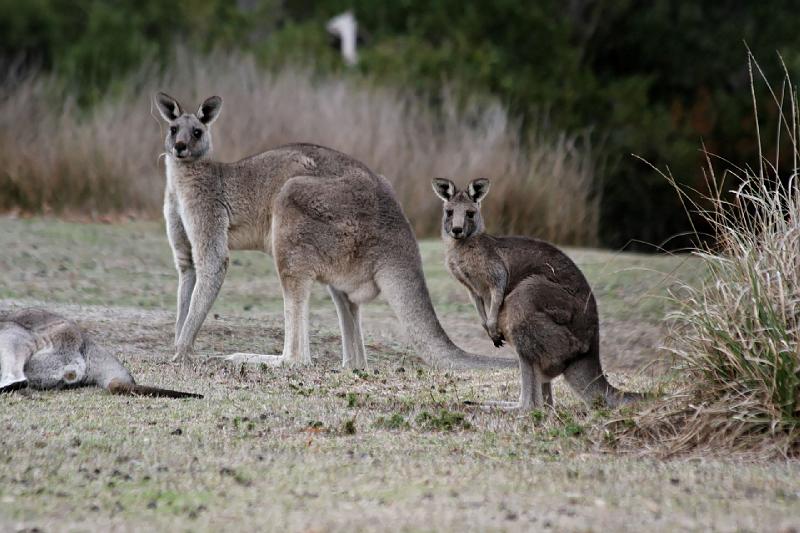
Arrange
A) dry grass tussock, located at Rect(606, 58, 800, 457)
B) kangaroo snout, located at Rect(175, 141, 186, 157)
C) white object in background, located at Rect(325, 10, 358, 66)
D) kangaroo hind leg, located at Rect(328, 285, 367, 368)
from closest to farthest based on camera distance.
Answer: dry grass tussock, located at Rect(606, 58, 800, 457)
kangaroo hind leg, located at Rect(328, 285, 367, 368)
kangaroo snout, located at Rect(175, 141, 186, 157)
white object in background, located at Rect(325, 10, 358, 66)

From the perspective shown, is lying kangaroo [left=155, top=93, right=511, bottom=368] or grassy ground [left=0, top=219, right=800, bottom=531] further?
lying kangaroo [left=155, top=93, right=511, bottom=368]

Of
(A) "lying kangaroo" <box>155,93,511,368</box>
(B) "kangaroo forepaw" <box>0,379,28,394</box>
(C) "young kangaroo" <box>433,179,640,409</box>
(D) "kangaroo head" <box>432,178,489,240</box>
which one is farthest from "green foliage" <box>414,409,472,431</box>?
(B) "kangaroo forepaw" <box>0,379,28,394</box>

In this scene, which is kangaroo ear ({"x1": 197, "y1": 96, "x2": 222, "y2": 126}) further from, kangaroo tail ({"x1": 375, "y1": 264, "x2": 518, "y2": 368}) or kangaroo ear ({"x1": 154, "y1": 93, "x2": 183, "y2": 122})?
kangaroo tail ({"x1": 375, "y1": 264, "x2": 518, "y2": 368})

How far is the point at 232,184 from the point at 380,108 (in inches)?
339

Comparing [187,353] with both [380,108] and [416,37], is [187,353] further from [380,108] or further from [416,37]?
[416,37]

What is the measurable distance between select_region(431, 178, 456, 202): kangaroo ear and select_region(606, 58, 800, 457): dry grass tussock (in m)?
1.69

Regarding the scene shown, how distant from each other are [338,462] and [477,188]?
253 centimetres

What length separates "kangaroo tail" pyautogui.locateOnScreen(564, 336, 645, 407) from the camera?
5.99m

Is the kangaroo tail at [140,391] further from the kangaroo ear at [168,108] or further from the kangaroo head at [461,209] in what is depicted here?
the kangaroo ear at [168,108]

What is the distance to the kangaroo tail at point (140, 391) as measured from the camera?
21.0ft

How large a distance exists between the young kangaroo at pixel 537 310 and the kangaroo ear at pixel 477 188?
0.43 meters

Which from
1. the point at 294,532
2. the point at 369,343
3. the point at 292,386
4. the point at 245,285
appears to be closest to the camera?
the point at 294,532

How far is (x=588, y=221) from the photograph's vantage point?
53.7 ft

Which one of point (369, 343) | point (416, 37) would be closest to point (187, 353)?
point (369, 343)
